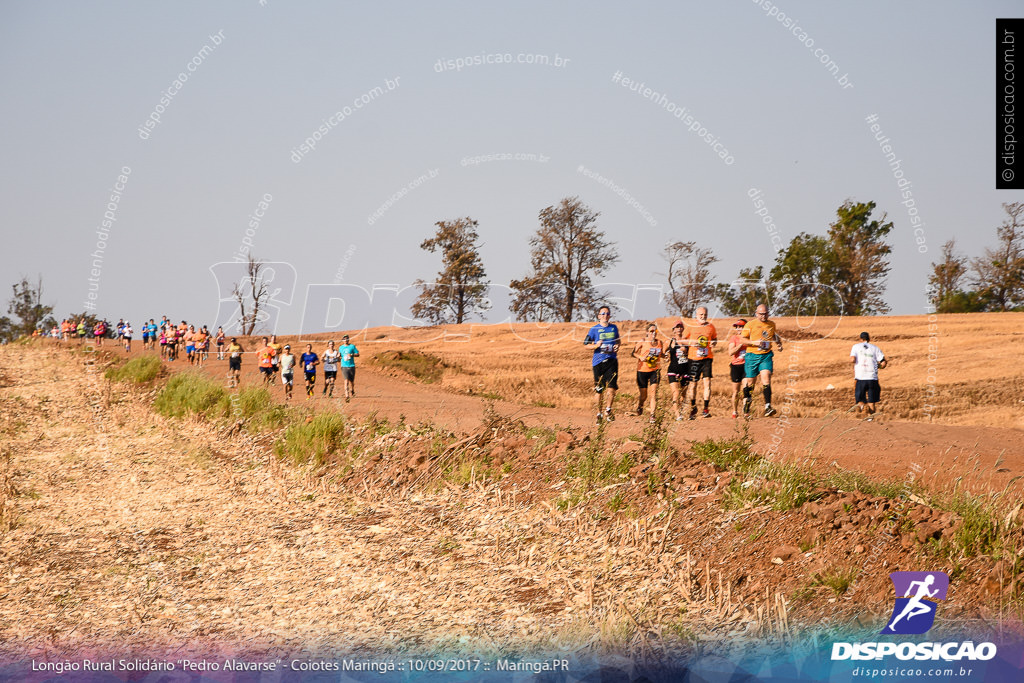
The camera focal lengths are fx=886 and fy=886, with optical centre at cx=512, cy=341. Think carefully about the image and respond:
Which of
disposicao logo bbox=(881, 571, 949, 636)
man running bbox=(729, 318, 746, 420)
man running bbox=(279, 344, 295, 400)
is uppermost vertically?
man running bbox=(729, 318, 746, 420)

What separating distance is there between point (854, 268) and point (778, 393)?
3821 cm

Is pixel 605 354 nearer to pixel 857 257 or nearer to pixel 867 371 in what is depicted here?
pixel 867 371

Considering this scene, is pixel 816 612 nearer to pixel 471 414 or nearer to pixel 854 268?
pixel 471 414

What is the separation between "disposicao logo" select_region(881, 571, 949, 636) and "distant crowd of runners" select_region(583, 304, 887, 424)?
7861mm

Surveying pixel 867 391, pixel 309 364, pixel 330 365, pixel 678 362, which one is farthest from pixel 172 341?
pixel 867 391

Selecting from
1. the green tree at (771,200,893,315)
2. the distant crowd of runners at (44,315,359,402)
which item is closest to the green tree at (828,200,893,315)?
the green tree at (771,200,893,315)

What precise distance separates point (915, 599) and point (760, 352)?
869cm

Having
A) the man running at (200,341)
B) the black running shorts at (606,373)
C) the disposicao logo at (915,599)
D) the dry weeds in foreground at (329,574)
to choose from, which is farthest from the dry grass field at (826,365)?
the disposicao logo at (915,599)

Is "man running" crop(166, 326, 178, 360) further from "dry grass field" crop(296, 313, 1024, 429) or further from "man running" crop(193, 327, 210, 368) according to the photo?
"dry grass field" crop(296, 313, 1024, 429)

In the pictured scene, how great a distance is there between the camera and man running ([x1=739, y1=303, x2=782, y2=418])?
15.2 m

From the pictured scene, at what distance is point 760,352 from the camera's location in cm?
1531

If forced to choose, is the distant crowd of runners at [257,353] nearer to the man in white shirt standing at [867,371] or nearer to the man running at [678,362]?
the man running at [678,362]

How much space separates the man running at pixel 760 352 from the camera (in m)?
15.2

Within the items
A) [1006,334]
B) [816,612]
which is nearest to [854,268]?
[1006,334]
